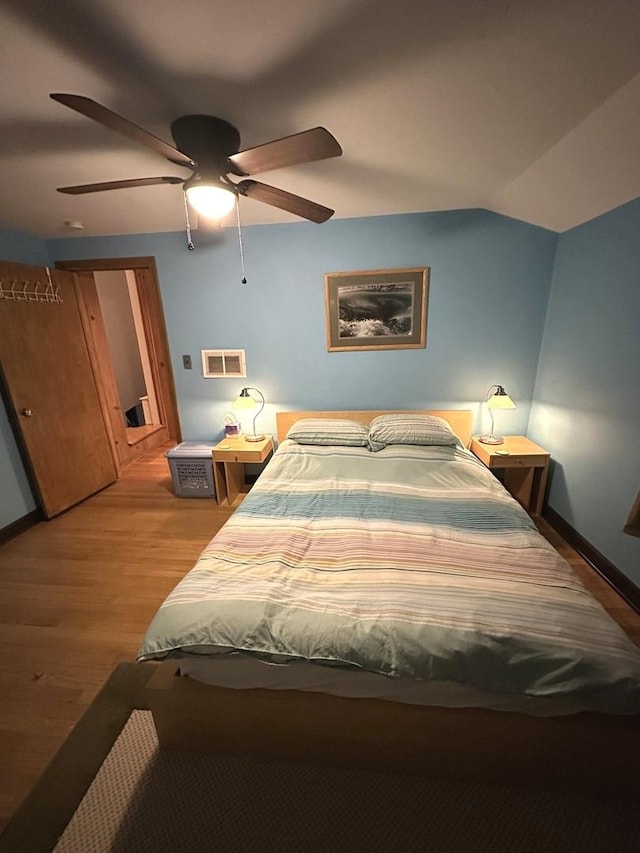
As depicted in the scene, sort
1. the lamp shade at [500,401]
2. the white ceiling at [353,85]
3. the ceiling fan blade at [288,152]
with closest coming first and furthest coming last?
the white ceiling at [353,85]
the ceiling fan blade at [288,152]
the lamp shade at [500,401]

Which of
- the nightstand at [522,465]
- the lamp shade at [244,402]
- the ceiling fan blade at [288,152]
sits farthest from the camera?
the lamp shade at [244,402]

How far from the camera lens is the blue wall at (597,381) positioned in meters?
1.96

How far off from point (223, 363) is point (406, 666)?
2817mm

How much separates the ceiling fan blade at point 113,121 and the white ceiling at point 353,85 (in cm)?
19

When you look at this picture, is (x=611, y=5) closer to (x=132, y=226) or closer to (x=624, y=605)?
(x=624, y=605)

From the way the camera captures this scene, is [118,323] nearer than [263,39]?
No

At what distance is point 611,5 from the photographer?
93cm

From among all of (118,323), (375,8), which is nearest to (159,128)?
(375,8)

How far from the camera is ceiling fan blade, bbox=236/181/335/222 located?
4.99ft

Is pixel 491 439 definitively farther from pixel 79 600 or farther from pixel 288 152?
pixel 79 600

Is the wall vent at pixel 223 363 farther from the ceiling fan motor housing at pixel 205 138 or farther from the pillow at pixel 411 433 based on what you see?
the ceiling fan motor housing at pixel 205 138

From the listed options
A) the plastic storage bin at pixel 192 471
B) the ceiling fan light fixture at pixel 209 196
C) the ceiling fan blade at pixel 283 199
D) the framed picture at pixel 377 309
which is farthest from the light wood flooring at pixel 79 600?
the ceiling fan blade at pixel 283 199

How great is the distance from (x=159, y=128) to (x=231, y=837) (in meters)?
2.65

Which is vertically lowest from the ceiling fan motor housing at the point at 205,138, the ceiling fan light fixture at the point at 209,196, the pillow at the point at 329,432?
the pillow at the point at 329,432
